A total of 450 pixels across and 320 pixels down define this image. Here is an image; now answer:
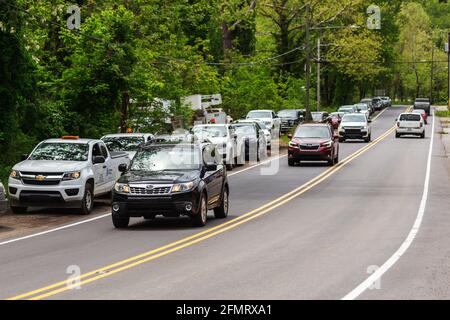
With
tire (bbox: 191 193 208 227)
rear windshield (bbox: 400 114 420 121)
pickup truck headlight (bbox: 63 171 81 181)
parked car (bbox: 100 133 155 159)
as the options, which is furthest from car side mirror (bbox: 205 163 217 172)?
rear windshield (bbox: 400 114 420 121)

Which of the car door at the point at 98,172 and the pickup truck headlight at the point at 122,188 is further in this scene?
the car door at the point at 98,172

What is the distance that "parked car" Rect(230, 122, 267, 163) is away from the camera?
137 feet

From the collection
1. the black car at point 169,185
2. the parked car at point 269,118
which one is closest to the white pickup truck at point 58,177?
the black car at point 169,185

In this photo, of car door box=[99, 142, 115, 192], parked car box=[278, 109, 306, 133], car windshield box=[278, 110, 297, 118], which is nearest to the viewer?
car door box=[99, 142, 115, 192]

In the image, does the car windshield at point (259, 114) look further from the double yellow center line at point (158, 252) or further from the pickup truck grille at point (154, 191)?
the pickup truck grille at point (154, 191)

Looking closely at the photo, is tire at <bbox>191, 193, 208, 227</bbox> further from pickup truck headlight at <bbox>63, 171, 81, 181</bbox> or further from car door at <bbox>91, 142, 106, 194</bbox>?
car door at <bbox>91, 142, 106, 194</bbox>

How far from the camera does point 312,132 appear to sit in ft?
134

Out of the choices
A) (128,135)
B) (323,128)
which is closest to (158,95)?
(323,128)

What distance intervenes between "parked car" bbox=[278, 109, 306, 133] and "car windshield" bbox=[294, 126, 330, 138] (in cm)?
Answer: 2566

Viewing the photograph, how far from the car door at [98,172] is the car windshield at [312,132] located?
17005 millimetres

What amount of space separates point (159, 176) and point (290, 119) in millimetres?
50039

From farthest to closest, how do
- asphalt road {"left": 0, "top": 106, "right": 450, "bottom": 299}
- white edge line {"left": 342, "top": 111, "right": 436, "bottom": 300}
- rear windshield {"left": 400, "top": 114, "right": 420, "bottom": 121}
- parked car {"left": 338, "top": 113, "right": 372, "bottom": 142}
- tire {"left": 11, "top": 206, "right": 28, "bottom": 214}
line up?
rear windshield {"left": 400, "top": 114, "right": 420, "bottom": 121} → parked car {"left": 338, "top": 113, "right": 372, "bottom": 142} → tire {"left": 11, "top": 206, "right": 28, "bottom": 214} → asphalt road {"left": 0, "top": 106, "right": 450, "bottom": 299} → white edge line {"left": 342, "top": 111, "right": 436, "bottom": 300}

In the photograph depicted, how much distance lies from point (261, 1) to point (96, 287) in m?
73.4

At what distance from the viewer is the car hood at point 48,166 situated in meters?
22.6
